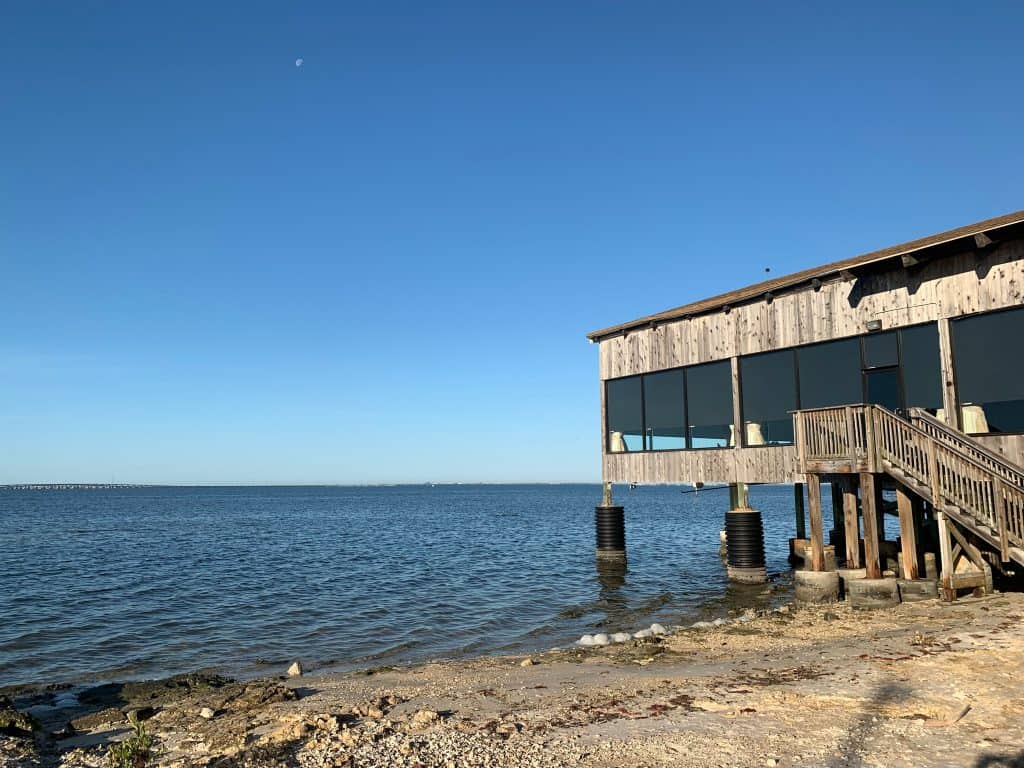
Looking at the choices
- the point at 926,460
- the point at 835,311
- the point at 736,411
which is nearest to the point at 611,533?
the point at 736,411

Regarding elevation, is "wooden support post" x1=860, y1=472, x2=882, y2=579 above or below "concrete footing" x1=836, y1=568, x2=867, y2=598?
above

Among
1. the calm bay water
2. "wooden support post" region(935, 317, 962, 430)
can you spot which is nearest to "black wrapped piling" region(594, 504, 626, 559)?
the calm bay water

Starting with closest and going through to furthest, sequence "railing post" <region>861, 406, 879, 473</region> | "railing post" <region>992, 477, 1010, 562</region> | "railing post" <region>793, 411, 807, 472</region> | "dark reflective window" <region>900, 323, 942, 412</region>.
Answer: "railing post" <region>992, 477, 1010, 562</region> → "railing post" <region>861, 406, 879, 473</region> → "dark reflective window" <region>900, 323, 942, 412</region> → "railing post" <region>793, 411, 807, 472</region>

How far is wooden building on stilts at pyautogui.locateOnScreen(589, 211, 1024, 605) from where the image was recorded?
15.0 m

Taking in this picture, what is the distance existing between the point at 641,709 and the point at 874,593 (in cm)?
922

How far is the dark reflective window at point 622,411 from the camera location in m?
25.6

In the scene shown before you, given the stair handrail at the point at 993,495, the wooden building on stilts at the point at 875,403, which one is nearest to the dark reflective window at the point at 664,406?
the wooden building on stilts at the point at 875,403

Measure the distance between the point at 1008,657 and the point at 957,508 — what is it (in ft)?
17.0

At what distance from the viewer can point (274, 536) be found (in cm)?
6003

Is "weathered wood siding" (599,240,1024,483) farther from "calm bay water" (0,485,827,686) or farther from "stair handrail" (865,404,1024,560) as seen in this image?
"calm bay water" (0,485,827,686)

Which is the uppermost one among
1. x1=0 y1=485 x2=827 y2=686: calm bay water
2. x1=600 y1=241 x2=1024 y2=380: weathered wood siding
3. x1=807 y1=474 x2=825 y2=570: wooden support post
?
x1=600 y1=241 x2=1024 y2=380: weathered wood siding

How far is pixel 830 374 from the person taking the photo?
765 inches

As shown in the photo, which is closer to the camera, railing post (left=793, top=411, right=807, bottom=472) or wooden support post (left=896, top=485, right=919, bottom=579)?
wooden support post (left=896, top=485, right=919, bottom=579)

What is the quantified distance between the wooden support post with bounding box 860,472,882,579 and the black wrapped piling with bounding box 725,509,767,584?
687cm
